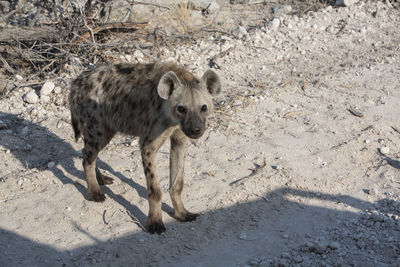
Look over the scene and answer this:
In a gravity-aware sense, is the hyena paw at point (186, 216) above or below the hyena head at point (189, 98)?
below

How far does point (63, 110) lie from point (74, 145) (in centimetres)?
77

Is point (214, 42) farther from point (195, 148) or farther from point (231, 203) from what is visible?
point (231, 203)

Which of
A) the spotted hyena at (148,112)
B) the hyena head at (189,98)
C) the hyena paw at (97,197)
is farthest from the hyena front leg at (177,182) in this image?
the hyena paw at (97,197)

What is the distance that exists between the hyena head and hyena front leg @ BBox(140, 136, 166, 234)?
1.02 ft

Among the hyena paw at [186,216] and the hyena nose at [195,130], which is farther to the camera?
the hyena paw at [186,216]

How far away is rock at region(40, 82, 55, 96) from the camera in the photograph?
5969mm

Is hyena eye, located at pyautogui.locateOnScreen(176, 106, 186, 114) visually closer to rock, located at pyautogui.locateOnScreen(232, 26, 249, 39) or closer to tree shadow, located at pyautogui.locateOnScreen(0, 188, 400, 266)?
tree shadow, located at pyautogui.locateOnScreen(0, 188, 400, 266)

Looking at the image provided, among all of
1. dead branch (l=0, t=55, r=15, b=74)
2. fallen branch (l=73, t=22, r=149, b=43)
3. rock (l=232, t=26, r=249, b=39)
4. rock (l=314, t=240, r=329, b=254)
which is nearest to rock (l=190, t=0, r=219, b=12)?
rock (l=232, t=26, r=249, b=39)

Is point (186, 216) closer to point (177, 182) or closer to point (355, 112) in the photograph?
point (177, 182)

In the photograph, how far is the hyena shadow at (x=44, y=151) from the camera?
14.7ft

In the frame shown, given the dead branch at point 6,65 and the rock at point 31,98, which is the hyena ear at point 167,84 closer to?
the rock at point 31,98

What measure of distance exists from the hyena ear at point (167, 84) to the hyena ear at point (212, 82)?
22 cm

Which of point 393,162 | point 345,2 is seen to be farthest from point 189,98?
point 345,2

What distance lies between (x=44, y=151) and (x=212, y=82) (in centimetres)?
240
